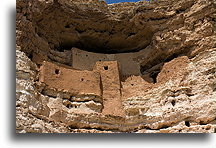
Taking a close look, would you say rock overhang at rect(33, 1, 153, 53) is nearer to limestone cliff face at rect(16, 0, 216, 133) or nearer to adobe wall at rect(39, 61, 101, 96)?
limestone cliff face at rect(16, 0, 216, 133)

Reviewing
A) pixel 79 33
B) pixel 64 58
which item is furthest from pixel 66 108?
pixel 79 33

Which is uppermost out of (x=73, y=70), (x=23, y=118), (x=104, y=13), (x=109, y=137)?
(x=104, y=13)

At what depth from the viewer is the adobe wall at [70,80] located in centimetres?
797

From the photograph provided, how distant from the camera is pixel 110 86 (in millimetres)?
8680

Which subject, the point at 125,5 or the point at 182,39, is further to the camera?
the point at 125,5

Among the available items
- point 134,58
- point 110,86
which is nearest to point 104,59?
point 134,58

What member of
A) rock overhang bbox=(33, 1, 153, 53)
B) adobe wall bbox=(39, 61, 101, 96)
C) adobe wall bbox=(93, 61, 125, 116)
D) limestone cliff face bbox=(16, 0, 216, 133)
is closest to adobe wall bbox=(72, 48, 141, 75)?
limestone cliff face bbox=(16, 0, 216, 133)

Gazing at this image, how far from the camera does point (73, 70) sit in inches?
332

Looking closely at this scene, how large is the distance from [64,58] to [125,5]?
2.18 meters

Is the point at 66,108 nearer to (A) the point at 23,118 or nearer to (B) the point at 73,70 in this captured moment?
(B) the point at 73,70

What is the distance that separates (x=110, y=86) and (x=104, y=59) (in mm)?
1447

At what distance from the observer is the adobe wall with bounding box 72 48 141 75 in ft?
30.9

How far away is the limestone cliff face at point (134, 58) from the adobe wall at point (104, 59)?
7.2 inches

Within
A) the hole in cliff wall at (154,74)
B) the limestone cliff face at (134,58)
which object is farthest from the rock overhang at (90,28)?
the hole in cliff wall at (154,74)
